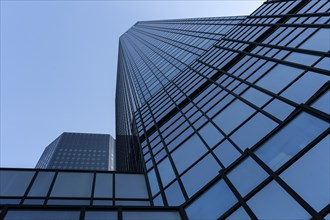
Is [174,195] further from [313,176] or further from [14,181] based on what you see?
[14,181]

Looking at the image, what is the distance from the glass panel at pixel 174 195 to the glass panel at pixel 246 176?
2870 mm

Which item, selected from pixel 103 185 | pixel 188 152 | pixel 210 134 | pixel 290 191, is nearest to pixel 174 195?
pixel 188 152

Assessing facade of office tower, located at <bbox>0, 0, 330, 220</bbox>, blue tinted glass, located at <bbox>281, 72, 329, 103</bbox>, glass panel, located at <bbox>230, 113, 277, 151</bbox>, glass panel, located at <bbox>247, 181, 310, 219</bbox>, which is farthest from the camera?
glass panel, located at <bbox>230, 113, 277, 151</bbox>

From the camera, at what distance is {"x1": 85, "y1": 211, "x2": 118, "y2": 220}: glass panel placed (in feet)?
34.3

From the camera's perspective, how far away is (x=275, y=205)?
27.7 feet

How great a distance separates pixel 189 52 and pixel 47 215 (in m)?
36.9

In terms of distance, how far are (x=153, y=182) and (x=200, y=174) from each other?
3.96 m

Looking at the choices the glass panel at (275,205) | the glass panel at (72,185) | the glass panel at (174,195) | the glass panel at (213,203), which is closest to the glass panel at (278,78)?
the glass panel at (213,203)

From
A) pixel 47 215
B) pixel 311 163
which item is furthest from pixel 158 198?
pixel 311 163

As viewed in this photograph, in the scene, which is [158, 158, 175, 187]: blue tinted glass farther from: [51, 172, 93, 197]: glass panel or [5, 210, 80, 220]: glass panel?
[5, 210, 80, 220]: glass panel

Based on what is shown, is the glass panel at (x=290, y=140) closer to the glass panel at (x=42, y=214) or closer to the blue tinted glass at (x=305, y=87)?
the blue tinted glass at (x=305, y=87)

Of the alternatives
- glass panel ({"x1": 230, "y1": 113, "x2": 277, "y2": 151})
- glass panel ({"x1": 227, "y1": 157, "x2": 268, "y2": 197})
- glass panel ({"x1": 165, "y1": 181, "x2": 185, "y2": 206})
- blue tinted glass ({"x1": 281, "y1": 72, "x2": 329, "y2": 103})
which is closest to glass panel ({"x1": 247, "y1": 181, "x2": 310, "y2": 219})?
glass panel ({"x1": 227, "y1": 157, "x2": 268, "y2": 197})

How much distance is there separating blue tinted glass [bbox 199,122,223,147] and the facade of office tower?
0.25 ft

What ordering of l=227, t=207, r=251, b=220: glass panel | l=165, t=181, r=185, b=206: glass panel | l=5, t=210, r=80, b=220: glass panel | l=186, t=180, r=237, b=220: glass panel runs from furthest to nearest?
1. l=165, t=181, r=185, b=206: glass panel
2. l=186, t=180, r=237, b=220: glass panel
3. l=5, t=210, r=80, b=220: glass panel
4. l=227, t=207, r=251, b=220: glass panel
